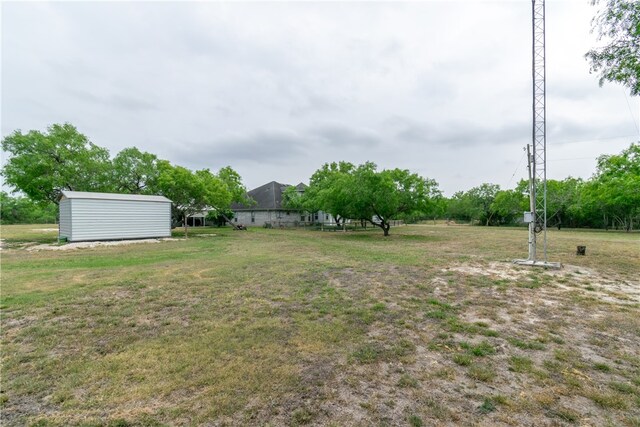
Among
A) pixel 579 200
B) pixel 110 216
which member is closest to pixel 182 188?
pixel 110 216

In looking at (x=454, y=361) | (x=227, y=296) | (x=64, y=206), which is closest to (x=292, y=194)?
(x=64, y=206)

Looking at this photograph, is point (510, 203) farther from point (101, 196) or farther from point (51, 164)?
point (51, 164)

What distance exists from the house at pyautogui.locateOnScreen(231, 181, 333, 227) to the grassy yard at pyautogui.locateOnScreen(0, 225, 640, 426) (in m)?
27.1

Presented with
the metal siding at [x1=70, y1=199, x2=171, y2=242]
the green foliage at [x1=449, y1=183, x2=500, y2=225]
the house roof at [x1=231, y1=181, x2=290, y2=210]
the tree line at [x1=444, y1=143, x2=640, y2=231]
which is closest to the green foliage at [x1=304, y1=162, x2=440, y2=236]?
the tree line at [x1=444, y1=143, x2=640, y2=231]

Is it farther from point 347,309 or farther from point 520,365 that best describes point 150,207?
point 520,365

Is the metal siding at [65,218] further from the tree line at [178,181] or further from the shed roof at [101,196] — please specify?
the tree line at [178,181]

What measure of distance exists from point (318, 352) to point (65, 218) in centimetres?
1733

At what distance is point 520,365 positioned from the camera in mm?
3016

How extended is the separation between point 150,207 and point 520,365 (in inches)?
746

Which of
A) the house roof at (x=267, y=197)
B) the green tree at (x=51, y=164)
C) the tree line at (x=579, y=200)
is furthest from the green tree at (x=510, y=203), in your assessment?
the green tree at (x=51, y=164)

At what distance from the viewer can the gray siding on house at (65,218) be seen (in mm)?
14188

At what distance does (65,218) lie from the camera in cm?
1466

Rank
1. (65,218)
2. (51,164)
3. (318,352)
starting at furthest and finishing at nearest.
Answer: (51,164)
(65,218)
(318,352)

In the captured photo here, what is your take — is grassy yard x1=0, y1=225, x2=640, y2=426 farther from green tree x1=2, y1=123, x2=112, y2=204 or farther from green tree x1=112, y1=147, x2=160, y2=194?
green tree x1=112, y1=147, x2=160, y2=194
